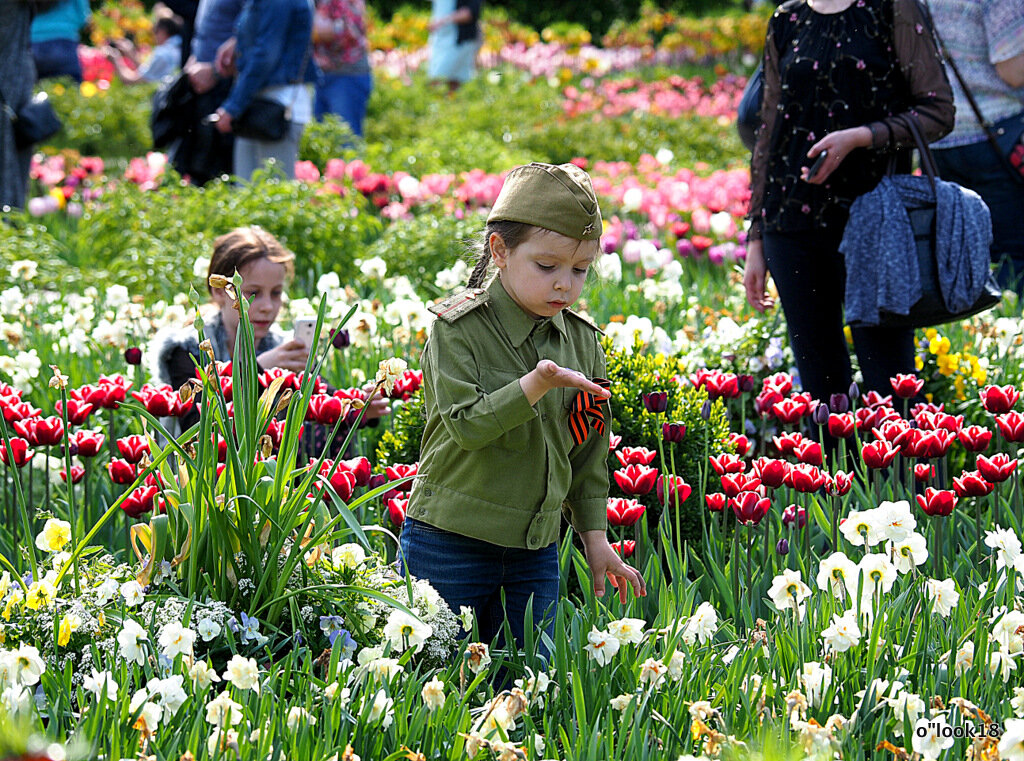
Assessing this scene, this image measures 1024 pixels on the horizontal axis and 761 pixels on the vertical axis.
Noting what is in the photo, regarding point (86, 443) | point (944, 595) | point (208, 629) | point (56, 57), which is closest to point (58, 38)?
point (56, 57)

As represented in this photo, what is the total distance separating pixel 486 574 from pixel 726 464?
0.75 m

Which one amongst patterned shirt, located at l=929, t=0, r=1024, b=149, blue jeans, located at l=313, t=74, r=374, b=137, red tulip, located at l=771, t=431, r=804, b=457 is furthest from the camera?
blue jeans, located at l=313, t=74, r=374, b=137

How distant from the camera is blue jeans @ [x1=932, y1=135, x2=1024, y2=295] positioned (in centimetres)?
Result: 500

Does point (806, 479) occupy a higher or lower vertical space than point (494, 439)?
lower

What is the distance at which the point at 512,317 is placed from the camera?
2.43 m

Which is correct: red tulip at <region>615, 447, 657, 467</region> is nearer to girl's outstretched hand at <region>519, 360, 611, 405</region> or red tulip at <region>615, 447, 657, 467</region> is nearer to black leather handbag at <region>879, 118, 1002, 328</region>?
girl's outstretched hand at <region>519, 360, 611, 405</region>

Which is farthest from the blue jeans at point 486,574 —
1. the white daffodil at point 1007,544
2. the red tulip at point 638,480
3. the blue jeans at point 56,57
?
the blue jeans at point 56,57

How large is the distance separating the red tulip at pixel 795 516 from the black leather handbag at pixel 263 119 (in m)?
4.59

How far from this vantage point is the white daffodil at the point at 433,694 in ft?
6.44

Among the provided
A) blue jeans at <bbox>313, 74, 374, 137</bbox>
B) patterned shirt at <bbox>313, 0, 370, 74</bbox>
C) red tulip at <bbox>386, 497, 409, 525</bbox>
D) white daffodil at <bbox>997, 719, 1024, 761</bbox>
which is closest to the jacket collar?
red tulip at <bbox>386, 497, 409, 525</bbox>

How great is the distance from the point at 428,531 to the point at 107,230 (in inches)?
197

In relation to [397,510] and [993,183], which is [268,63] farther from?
[397,510]

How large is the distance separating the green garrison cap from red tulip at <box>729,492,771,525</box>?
71 cm

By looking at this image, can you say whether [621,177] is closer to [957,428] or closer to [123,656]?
[957,428]
